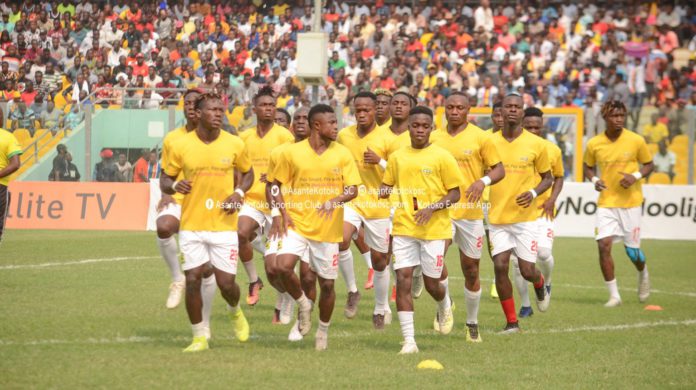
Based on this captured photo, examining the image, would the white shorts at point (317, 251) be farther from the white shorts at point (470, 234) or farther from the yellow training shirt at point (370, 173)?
the yellow training shirt at point (370, 173)

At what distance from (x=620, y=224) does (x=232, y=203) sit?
7240mm

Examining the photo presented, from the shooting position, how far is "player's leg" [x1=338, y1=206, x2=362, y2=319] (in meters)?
13.6

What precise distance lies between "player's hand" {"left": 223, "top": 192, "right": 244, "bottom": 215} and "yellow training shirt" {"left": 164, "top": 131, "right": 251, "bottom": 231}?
2.1 inches

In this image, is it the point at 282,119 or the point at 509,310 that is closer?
the point at 509,310

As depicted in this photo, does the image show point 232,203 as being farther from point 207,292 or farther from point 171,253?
point 171,253

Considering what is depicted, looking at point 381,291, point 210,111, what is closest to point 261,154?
point 381,291

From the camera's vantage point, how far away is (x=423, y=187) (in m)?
11.0

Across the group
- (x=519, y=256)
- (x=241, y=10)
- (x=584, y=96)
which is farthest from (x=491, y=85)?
(x=519, y=256)

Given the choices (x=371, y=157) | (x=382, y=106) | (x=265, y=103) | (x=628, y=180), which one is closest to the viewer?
(x=371, y=157)

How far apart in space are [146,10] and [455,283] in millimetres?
21262

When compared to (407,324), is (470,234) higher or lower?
higher

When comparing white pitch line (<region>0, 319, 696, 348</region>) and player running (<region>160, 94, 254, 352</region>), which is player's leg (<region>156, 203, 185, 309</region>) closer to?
white pitch line (<region>0, 319, 696, 348</region>)

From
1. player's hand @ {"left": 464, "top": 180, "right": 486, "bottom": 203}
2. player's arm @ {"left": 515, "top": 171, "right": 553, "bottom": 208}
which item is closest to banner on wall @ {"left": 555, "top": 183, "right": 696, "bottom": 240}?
player's arm @ {"left": 515, "top": 171, "right": 553, "bottom": 208}

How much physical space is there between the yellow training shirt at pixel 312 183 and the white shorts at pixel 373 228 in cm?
228
